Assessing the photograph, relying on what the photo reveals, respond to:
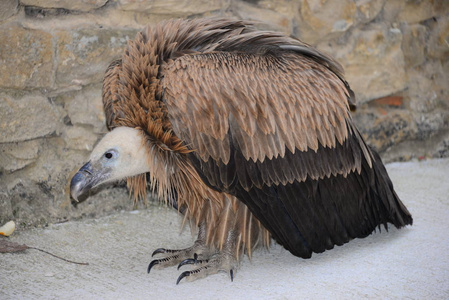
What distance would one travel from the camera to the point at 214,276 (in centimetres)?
279

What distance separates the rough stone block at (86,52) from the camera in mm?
3236

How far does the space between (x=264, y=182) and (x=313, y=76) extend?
0.60 meters

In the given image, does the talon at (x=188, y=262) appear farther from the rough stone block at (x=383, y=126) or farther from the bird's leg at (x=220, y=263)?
the rough stone block at (x=383, y=126)

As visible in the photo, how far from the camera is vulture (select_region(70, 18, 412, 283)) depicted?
8.38 feet

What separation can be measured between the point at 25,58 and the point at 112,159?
88 cm

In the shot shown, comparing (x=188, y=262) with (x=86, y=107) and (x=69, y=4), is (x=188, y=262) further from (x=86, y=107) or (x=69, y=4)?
(x=69, y=4)

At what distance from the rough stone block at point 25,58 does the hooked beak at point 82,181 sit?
0.78 meters

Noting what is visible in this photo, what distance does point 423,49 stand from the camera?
446 cm

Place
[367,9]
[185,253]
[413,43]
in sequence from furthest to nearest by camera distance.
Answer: [413,43] < [367,9] < [185,253]

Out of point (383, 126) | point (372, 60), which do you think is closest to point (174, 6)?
point (372, 60)

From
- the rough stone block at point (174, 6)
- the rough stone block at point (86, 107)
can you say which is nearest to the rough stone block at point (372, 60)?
the rough stone block at point (174, 6)

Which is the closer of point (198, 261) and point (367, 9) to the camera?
point (198, 261)

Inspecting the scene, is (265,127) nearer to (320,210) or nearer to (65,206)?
(320,210)

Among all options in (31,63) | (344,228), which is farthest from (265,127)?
(31,63)
